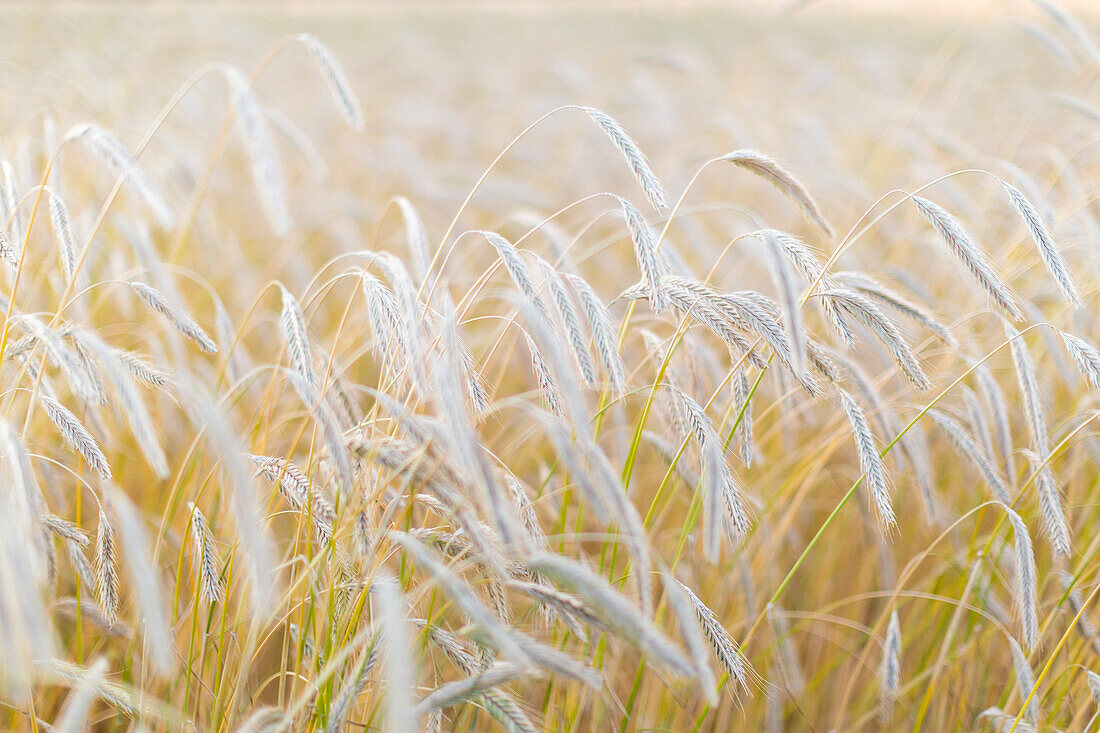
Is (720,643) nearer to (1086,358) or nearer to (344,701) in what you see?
(344,701)

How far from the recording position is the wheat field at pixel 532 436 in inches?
46.2

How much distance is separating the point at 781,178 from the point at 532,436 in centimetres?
105

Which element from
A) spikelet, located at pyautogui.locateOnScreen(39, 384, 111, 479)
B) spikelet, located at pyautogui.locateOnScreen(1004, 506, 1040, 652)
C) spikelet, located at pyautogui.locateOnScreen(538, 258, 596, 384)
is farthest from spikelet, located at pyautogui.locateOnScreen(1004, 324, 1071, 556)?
spikelet, located at pyautogui.locateOnScreen(39, 384, 111, 479)

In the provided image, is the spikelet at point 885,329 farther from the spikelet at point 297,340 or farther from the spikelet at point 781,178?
the spikelet at point 297,340

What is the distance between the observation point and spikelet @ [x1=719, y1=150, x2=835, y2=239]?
4.75 ft

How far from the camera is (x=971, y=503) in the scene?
7.36 ft

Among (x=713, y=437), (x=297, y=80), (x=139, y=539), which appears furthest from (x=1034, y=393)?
(x=297, y=80)

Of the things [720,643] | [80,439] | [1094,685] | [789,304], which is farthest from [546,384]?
[1094,685]

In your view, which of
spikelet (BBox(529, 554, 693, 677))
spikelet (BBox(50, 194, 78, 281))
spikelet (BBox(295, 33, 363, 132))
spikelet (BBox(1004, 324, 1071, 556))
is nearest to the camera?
spikelet (BBox(529, 554, 693, 677))

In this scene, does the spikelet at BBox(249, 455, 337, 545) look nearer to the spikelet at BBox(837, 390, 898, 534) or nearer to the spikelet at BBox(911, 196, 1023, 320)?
the spikelet at BBox(837, 390, 898, 534)

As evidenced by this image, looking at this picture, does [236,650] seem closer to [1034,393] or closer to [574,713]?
[574,713]

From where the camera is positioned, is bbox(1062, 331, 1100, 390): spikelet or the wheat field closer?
the wheat field

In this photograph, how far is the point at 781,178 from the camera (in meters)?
1.46

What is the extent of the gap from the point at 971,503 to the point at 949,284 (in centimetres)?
123
